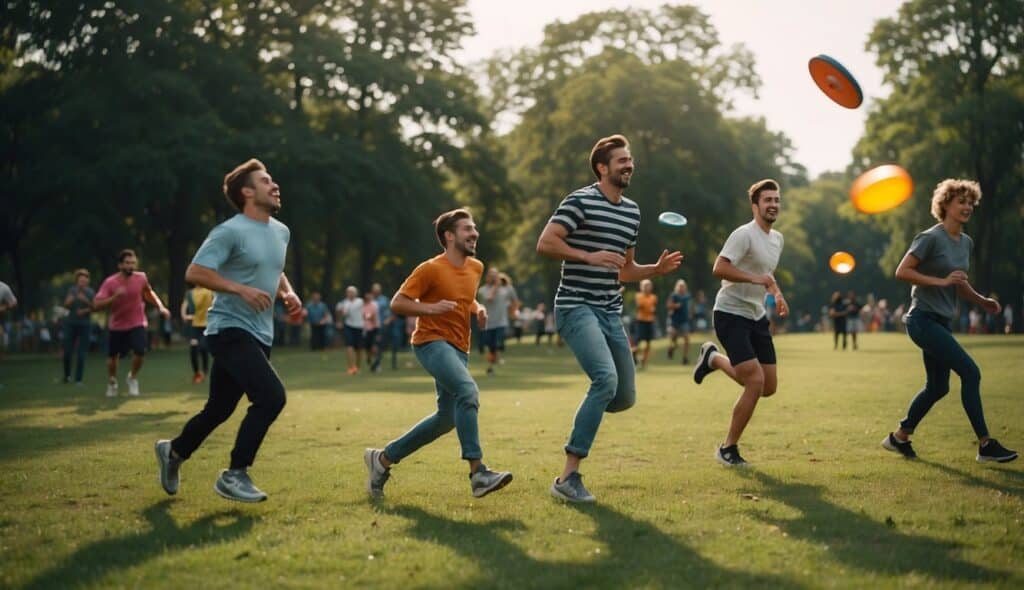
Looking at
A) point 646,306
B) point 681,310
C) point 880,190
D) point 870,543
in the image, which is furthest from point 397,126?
point 870,543

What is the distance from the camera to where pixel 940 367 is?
8867mm

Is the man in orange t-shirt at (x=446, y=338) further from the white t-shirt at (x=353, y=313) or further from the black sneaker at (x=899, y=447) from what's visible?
the white t-shirt at (x=353, y=313)

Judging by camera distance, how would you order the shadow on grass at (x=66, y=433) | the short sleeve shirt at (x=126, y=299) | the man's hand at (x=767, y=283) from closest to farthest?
the man's hand at (x=767, y=283), the shadow on grass at (x=66, y=433), the short sleeve shirt at (x=126, y=299)

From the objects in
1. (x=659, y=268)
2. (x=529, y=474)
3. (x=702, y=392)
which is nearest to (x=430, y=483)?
(x=529, y=474)

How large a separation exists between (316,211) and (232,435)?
92.8 feet

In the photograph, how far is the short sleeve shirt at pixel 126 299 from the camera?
630 inches

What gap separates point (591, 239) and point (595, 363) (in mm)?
837

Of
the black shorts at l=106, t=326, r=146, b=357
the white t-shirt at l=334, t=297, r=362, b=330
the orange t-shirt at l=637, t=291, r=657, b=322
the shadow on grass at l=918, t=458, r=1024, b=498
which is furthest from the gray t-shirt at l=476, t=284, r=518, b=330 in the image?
the shadow on grass at l=918, t=458, r=1024, b=498

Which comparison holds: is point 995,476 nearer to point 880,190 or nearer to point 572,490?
point 880,190

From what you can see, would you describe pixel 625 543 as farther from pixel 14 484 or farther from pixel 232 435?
pixel 232 435

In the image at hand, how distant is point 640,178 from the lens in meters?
49.3

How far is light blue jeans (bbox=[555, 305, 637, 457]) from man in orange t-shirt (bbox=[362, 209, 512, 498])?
636mm

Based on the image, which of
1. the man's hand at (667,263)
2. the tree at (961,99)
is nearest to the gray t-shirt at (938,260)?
the man's hand at (667,263)

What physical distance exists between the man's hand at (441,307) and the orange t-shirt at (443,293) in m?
0.15
